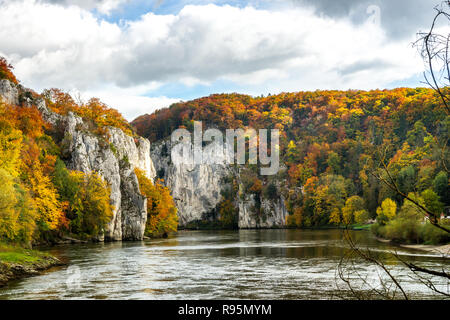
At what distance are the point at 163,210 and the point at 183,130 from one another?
81.4 m

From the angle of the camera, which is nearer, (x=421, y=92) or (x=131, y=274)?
(x=131, y=274)

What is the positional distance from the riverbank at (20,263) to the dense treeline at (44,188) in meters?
1.50

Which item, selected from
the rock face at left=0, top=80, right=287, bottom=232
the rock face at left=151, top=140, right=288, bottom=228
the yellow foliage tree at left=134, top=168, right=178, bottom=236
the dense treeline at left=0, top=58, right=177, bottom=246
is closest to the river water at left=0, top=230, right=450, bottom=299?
the dense treeline at left=0, top=58, right=177, bottom=246

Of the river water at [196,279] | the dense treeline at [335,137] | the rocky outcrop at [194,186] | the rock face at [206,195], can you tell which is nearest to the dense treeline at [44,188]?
the river water at [196,279]

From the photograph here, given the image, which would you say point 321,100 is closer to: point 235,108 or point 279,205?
point 235,108

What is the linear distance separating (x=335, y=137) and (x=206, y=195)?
49060 mm

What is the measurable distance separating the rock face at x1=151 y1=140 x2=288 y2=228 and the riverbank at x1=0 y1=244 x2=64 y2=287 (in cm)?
11118

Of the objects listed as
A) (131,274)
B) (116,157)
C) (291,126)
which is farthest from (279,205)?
(131,274)

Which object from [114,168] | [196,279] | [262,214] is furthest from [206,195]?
[196,279]

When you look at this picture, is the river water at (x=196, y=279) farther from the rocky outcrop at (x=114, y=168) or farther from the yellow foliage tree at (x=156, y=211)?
the yellow foliage tree at (x=156, y=211)

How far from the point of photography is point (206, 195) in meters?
149

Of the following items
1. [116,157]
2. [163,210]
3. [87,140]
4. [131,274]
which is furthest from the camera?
[163,210]

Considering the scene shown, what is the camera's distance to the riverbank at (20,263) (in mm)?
25656

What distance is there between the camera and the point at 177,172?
486 ft
